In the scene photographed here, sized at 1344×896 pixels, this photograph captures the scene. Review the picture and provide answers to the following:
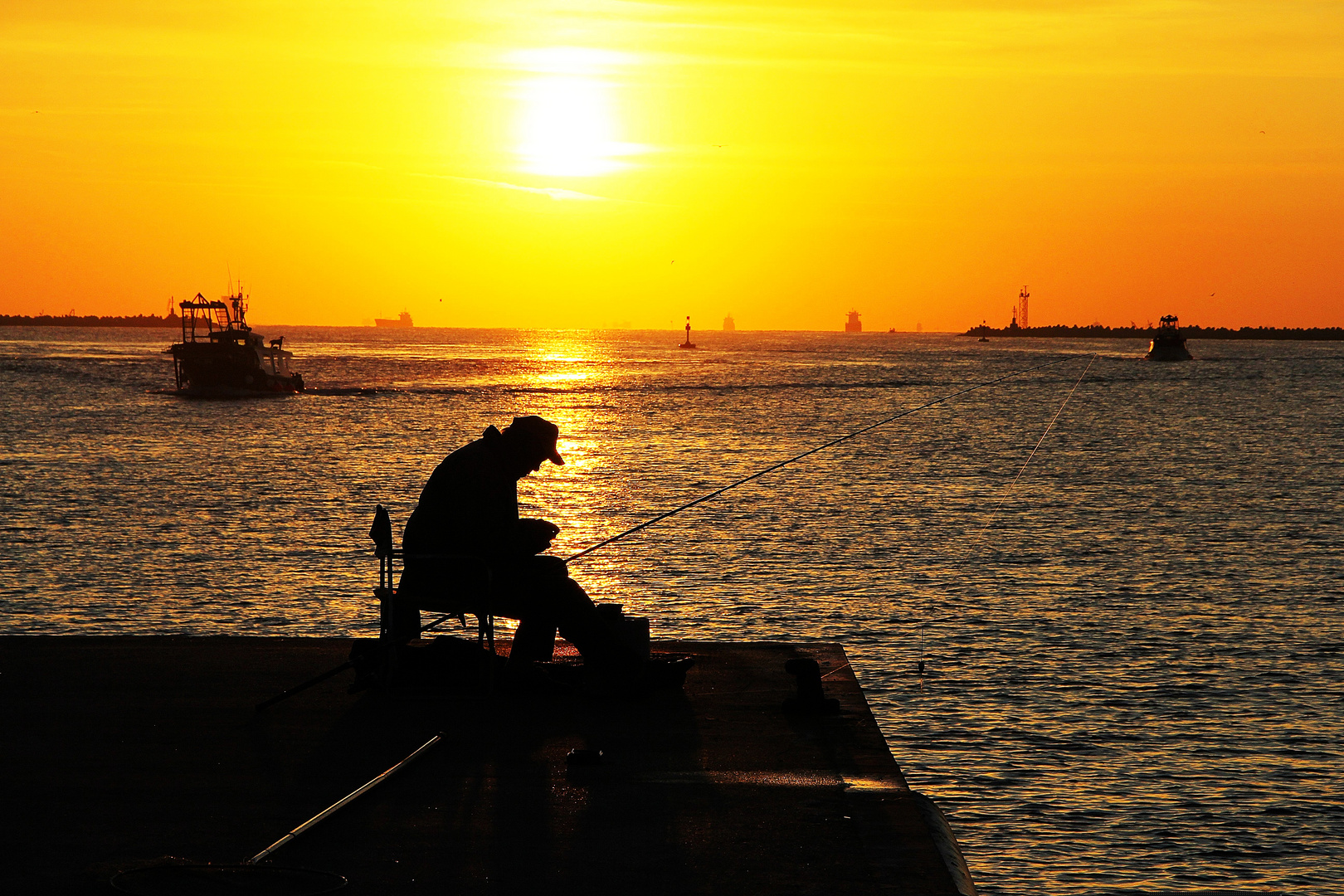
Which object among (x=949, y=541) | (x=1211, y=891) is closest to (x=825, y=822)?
Result: (x=1211, y=891)

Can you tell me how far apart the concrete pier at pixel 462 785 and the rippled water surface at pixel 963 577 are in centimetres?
263

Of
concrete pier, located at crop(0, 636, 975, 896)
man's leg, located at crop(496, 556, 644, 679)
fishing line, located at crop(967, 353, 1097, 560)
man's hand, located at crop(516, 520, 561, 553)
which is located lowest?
fishing line, located at crop(967, 353, 1097, 560)

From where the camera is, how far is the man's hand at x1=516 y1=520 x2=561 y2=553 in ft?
21.9

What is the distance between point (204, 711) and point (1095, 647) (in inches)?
381

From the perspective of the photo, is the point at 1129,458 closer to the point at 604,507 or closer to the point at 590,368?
the point at 604,507

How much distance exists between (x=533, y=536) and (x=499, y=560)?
0.71 ft

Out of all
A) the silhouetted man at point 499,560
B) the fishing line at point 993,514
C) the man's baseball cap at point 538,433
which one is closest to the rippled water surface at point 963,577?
the fishing line at point 993,514

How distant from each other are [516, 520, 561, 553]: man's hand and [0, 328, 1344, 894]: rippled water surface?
129 inches

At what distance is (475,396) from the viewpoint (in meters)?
79.1

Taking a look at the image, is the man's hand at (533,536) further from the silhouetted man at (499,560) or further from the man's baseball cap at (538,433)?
the man's baseball cap at (538,433)

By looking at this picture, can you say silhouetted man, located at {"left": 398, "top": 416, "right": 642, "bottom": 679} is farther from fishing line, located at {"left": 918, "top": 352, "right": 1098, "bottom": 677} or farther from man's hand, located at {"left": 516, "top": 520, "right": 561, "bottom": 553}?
fishing line, located at {"left": 918, "top": 352, "right": 1098, "bottom": 677}

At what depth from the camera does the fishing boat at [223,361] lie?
2820 inches

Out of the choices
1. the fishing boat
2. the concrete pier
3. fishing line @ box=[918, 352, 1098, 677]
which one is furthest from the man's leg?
the fishing boat

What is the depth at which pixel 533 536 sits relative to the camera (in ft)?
22.0
